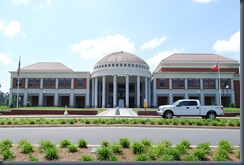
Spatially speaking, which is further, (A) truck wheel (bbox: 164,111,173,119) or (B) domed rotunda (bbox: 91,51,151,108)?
(B) domed rotunda (bbox: 91,51,151,108)

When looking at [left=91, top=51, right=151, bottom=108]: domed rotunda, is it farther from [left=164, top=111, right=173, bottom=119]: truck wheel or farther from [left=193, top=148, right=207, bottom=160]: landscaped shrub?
[left=193, top=148, right=207, bottom=160]: landscaped shrub

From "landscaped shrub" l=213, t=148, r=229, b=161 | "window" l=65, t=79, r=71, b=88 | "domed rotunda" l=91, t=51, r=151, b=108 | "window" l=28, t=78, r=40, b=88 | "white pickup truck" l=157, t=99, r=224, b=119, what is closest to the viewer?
"landscaped shrub" l=213, t=148, r=229, b=161

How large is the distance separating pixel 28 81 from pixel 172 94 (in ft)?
135

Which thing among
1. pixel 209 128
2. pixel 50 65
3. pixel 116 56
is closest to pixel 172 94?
pixel 116 56

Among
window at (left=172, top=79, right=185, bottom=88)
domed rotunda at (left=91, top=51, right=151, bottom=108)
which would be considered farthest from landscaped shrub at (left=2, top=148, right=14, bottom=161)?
window at (left=172, top=79, right=185, bottom=88)

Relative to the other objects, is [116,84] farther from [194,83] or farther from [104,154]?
[104,154]

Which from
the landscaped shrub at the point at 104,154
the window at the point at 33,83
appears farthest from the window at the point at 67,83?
the landscaped shrub at the point at 104,154

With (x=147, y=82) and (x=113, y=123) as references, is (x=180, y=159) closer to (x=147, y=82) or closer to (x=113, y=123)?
(x=113, y=123)

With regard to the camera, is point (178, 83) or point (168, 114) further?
point (178, 83)

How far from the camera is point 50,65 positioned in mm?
69750

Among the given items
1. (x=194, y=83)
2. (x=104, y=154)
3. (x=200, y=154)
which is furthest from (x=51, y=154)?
(x=194, y=83)

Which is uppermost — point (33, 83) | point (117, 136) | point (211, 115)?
point (33, 83)

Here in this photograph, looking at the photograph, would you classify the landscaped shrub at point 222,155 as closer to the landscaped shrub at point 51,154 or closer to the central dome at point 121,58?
the landscaped shrub at point 51,154

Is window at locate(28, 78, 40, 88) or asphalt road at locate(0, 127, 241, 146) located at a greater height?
window at locate(28, 78, 40, 88)
